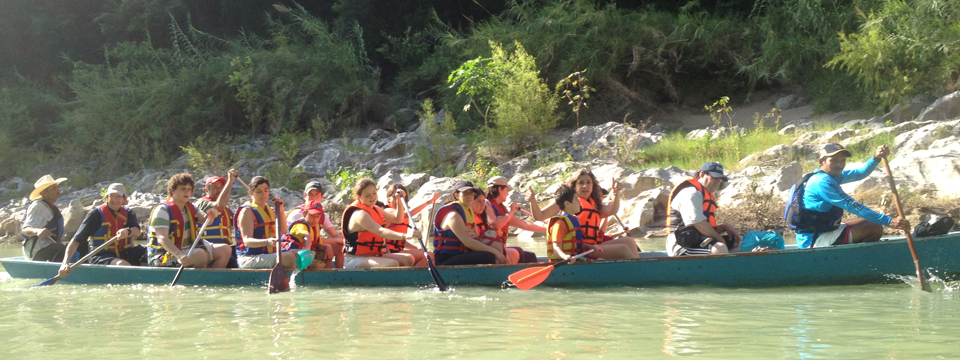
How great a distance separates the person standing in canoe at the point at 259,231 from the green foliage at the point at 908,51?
972cm

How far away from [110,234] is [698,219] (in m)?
4.53

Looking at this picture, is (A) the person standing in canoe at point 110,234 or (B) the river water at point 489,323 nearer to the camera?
(B) the river water at point 489,323

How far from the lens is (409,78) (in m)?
19.0

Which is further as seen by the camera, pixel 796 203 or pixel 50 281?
pixel 50 281

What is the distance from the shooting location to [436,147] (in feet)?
44.8

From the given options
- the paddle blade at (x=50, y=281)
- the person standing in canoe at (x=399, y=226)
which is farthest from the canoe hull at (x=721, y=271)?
the paddle blade at (x=50, y=281)

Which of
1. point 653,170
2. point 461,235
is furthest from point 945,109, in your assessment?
point 461,235

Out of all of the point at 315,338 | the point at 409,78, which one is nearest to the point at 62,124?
the point at 409,78

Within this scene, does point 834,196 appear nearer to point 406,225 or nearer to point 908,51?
point 406,225

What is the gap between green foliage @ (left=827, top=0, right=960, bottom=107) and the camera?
11852 mm

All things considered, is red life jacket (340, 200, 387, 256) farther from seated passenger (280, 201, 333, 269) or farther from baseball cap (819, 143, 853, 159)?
baseball cap (819, 143, 853, 159)

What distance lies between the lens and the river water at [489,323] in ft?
12.7

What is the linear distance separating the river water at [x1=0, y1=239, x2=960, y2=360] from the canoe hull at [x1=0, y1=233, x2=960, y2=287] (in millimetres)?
92

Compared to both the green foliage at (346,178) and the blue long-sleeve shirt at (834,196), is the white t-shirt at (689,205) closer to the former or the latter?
the blue long-sleeve shirt at (834,196)
